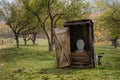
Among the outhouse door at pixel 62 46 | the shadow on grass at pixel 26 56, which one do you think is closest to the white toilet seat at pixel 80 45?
the outhouse door at pixel 62 46

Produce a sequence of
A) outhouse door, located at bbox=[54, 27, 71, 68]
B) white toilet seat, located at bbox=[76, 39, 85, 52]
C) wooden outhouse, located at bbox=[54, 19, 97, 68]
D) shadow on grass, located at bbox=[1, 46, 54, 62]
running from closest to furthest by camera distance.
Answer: outhouse door, located at bbox=[54, 27, 71, 68] → wooden outhouse, located at bbox=[54, 19, 97, 68] → white toilet seat, located at bbox=[76, 39, 85, 52] → shadow on grass, located at bbox=[1, 46, 54, 62]

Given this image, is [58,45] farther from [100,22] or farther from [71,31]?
[100,22]

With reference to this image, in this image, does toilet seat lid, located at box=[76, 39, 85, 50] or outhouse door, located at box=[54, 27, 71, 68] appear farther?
toilet seat lid, located at box=[76, 39, 85, 50]

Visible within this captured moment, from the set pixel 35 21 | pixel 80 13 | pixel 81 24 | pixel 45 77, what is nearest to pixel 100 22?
pixel 80 13

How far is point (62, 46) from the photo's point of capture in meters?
22.0

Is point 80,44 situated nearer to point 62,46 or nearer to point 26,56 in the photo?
point 62,46

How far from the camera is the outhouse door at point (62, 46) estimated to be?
2163cm

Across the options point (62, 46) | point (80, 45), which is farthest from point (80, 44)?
point (62, 46)

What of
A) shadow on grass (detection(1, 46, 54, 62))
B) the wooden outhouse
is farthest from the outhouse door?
shadow on grass (detection(1, 46, 54, 62))

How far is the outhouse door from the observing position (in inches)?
852

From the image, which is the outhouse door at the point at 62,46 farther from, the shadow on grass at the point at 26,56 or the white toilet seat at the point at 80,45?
the shadow on grass at the point at 26,56

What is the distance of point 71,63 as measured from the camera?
23094 millimetres

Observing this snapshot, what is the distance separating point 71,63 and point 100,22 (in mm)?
22662

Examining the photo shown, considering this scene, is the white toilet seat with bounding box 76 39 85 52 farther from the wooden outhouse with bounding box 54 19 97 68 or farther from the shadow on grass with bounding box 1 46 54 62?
the shadow on grass with bounding box 1 46 54 62
